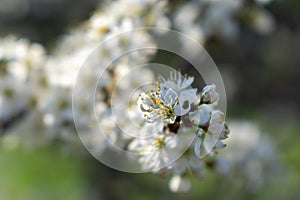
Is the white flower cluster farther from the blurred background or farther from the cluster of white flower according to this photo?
the blurred background

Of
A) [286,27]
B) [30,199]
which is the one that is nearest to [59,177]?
[30,199]

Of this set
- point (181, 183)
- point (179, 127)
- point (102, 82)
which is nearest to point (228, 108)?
point (102, 82)

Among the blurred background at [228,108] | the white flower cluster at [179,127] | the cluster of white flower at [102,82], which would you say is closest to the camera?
the white flower cluster at [179,127]

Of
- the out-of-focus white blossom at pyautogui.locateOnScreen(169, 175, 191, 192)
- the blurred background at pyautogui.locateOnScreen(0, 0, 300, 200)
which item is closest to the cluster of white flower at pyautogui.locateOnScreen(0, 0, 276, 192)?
the out-of-focus white blossom at pyautogui.locateOnScreen(169, 175, 191, 192)

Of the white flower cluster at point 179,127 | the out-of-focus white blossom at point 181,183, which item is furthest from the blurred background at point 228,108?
the white flower cluster at point 179,127

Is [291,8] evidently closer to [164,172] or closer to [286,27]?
[286,27]

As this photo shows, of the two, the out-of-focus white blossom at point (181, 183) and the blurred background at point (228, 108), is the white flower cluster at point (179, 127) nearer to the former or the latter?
the out-of-focus white blossom at point (181, 183)

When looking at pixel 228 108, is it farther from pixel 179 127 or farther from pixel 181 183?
pixel 179 127
